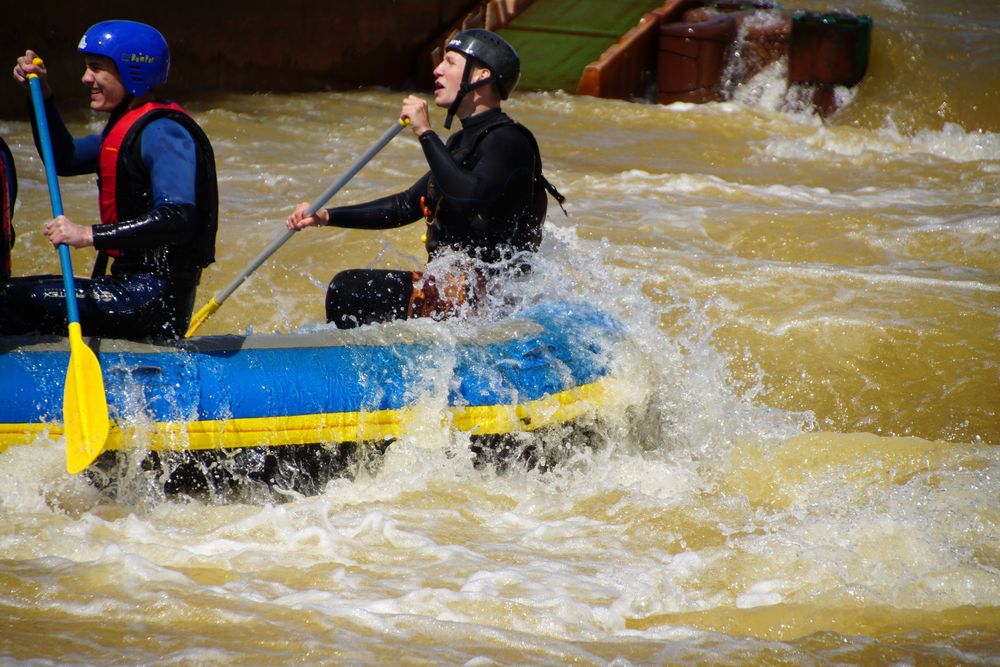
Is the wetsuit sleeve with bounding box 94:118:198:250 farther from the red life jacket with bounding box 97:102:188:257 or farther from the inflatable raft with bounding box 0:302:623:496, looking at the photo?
the inflatable raft with bounding box 0:302:623:496

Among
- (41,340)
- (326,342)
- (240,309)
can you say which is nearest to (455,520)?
(326,342)

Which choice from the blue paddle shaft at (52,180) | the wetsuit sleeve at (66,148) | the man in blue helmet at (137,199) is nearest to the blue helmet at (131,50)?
the man in blue helmet at (137,199)

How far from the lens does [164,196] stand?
351cm

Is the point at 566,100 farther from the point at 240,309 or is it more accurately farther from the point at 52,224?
the point at 52,224

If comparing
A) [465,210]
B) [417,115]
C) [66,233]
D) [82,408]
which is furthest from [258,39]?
[82,408]

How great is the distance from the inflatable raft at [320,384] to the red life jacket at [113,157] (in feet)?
1.39

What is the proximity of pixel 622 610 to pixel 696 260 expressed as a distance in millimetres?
3747

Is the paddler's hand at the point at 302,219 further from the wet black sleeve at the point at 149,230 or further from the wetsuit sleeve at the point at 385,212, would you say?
the wet black sleeve at the point at 149,230

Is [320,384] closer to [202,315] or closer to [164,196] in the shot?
[202,315]

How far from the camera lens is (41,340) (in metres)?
3.61

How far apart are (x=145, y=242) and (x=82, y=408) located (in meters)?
0.53

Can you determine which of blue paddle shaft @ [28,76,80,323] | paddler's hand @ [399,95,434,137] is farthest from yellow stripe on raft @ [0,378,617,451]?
paddler's hand @ [399,95,434,137]

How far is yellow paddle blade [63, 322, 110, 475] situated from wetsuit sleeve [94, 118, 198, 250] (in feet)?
1.00

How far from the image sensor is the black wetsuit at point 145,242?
138 inches
